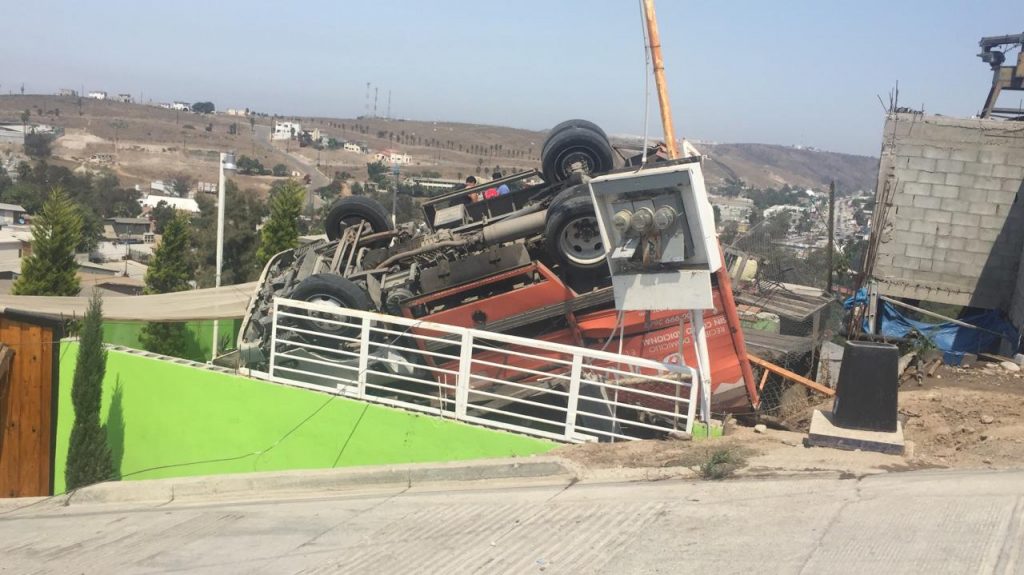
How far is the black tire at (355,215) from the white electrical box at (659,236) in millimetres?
5148

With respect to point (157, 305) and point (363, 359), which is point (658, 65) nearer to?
point (363, 359)

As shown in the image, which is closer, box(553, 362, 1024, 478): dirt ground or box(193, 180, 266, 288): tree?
box(553, 362, 1024, 478): dirt ground

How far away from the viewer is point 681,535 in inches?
191

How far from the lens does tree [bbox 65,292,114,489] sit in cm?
802

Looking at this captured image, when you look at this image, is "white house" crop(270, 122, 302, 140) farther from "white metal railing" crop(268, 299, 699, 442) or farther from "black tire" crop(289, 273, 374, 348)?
"white metal railing" crop(268, 299, 699, 442)

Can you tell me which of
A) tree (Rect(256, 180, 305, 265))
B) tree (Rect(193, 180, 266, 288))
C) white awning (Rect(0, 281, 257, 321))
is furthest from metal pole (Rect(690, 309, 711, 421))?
tree (Rect(193, 180, 266, 288))

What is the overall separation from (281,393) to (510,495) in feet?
9.36

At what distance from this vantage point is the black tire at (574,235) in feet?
26.8

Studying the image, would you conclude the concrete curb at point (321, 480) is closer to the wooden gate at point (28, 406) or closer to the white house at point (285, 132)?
the wooden gate at point (28, 406)

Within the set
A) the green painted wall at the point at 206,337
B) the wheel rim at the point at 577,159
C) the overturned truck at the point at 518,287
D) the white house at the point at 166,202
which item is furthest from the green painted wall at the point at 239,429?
the white house at the point at 166,202

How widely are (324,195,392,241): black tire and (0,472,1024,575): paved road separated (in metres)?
5.12

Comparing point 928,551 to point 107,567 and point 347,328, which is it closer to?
point 107,567

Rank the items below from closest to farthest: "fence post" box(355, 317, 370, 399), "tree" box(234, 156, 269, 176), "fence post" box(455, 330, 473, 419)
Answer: "fence post" box(455, 330, 473, 419) < "fence post" box(355, 317, 370, 399) < "tree" box(234, 156, 269, 176)

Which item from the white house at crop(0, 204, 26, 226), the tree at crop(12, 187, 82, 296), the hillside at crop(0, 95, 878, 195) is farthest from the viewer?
the hillside at crop(0, 95, 878, 195)
